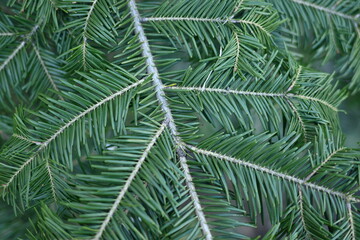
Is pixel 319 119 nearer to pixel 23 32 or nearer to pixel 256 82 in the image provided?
pixel 256 82

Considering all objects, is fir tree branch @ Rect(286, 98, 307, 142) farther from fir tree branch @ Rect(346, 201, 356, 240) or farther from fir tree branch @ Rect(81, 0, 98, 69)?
fir tree branch @ Rect(81, 0, 98, 69)

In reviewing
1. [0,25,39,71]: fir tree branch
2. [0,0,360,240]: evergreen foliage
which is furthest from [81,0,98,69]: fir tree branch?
[0,25,39,71]: fir tree branch

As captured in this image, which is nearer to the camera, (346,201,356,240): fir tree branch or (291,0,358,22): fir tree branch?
(346,201,356,240): fir tree branch

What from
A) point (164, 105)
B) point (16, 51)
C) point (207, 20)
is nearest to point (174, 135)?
point (164, 105)

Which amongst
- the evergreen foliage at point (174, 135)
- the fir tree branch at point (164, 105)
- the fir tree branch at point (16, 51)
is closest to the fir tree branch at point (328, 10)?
the evergreen foliage at point (174, 135)

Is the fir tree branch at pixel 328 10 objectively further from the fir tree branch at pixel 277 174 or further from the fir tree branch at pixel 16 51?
the fir tree branch at pixel 16 51

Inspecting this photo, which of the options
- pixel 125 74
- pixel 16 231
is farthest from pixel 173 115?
pixel 16 231

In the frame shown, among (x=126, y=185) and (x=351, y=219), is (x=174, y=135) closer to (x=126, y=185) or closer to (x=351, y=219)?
(x=126, y=185)
